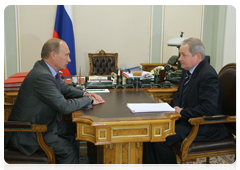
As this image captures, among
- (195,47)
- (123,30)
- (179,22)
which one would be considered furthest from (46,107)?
(179,22)

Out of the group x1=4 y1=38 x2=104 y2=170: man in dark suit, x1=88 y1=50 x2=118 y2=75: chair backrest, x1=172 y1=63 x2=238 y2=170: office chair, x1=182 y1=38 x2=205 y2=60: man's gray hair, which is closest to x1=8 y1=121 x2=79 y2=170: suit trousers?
x1=4 y1=38 x2=104 y2=170: man in dark suit

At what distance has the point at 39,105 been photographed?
1767mm

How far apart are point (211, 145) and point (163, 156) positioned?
15.9 inches

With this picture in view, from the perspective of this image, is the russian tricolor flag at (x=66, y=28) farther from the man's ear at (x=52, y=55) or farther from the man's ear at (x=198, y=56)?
the man's ear at (x=198, y=56)

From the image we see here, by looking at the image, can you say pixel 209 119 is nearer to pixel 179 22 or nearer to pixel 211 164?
pixel 211 164

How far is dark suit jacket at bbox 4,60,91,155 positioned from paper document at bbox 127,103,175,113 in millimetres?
349

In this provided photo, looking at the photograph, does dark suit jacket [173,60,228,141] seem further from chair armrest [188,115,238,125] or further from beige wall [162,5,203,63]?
beige wall [162,5,203,63]

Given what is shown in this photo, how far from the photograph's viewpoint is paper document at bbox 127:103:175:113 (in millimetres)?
1610

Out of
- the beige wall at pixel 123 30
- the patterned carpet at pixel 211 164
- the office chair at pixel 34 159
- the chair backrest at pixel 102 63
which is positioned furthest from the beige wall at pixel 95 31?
the office chair at pixel 34 159

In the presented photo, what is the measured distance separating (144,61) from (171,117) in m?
3.88

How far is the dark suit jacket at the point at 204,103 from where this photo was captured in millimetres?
1881

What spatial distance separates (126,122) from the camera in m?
1.43

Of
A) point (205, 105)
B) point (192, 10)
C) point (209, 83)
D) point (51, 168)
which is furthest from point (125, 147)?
point (192, 10)

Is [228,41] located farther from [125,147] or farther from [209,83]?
[125,147]
